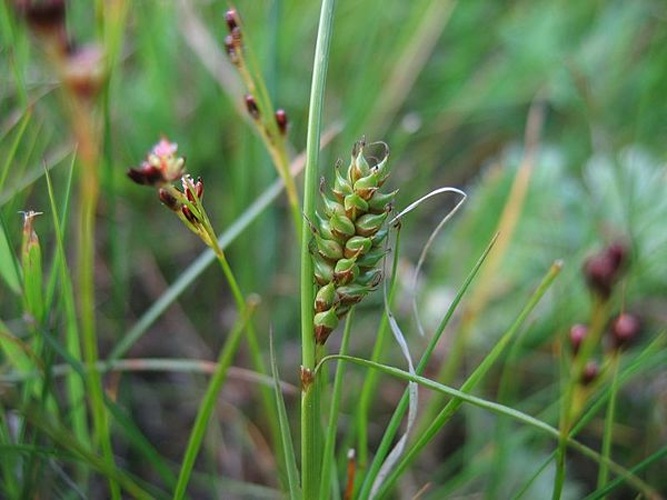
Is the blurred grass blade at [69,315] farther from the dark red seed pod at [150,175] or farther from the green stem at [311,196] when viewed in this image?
the green stem at [311,196]

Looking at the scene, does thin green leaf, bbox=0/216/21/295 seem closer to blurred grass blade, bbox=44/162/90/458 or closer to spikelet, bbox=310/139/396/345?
blurred grass blade, bbox=44/162/90/458

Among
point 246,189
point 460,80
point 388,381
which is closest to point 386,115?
point 460,80

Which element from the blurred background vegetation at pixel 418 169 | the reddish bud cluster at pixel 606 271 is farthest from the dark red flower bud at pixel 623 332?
the blurred background vegetation at pixel 418 169

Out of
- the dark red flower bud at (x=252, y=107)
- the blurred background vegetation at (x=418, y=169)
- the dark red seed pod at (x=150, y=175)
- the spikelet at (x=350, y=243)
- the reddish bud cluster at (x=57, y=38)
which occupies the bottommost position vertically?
the blurred background vegetation at (x=418, y=169)

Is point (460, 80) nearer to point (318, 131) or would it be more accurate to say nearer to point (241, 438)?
point (241, 438)

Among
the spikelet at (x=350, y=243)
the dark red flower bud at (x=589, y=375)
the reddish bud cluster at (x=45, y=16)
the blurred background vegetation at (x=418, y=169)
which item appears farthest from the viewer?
the blurred background vegetation at (x=418, y=169)

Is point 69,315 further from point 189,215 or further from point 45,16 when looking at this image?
point 45,16
